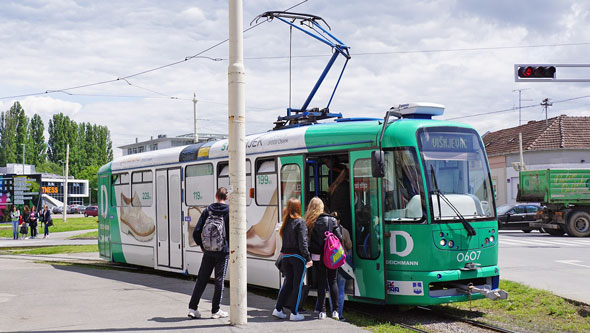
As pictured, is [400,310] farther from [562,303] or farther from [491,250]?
[562,303]

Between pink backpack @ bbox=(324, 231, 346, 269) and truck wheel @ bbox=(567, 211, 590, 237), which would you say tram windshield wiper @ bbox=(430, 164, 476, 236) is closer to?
pink backpack @ bbox=(324, 231, 346, 269)

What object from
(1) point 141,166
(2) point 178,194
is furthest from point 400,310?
(1) point 141,166

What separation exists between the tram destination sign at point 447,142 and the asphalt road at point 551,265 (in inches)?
132

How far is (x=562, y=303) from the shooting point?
34.4 ft

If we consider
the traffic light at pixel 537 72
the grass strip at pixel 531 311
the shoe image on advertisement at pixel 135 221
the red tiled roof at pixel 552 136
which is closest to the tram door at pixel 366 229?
the grass strip at pixel 531 311

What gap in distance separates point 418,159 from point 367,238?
130 centimetres

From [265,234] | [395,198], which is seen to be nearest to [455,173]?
[395,198]

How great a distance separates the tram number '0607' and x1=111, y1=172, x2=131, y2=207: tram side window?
936 centimetres

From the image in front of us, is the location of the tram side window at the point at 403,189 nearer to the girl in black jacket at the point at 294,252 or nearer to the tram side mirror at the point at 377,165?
the tram side mirror at the point at 377,165

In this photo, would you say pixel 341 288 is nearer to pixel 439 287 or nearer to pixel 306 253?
pixel 306 253

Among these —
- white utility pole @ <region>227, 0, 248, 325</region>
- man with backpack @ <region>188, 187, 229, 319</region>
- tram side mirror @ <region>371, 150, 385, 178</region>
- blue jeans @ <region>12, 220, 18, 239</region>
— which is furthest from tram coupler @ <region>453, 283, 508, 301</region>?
blue jeans @ <region>12, 220, 18, 239</region>

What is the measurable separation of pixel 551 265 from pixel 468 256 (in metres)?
8.02

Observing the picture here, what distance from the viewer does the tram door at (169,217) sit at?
13.9 meters

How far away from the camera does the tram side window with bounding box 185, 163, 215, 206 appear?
42.2ft
